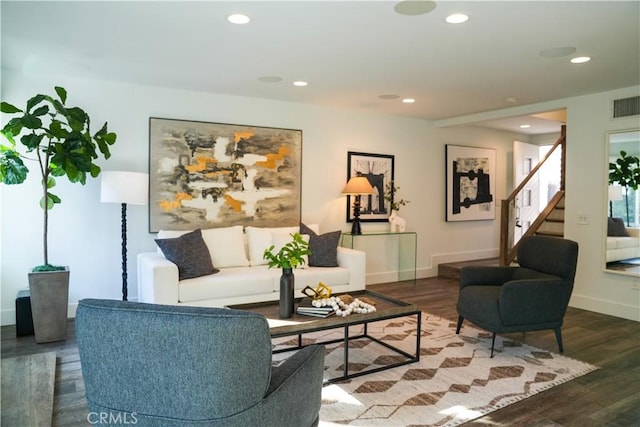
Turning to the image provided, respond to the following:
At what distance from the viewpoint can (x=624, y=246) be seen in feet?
15.3

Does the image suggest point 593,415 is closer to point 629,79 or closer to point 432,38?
point 432,38

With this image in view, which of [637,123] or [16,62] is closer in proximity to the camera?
[16,62]

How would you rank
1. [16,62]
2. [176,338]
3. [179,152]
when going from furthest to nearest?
[179,152], [16,62], [176,338]

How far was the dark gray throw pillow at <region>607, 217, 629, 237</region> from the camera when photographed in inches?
183

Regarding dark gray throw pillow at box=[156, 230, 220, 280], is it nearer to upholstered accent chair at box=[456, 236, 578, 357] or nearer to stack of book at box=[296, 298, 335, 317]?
stack of book at box=[296, 298, 335, 317]

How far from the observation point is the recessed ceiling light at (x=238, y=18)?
274 cm

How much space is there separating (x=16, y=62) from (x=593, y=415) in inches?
204

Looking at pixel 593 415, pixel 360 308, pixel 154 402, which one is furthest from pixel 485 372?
pixel 154 402

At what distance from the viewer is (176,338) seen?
51.8 inches

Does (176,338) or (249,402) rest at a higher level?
(176,338)

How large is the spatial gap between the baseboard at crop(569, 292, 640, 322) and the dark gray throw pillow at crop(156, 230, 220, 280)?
13.9 ft

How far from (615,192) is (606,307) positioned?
1.30 meters

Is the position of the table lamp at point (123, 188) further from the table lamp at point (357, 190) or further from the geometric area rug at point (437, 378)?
the table lamp at point (357, 190)

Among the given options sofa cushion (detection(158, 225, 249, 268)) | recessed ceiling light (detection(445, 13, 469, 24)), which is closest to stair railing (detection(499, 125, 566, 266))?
sofa cushion (detection(158, 225, 249, 268))
